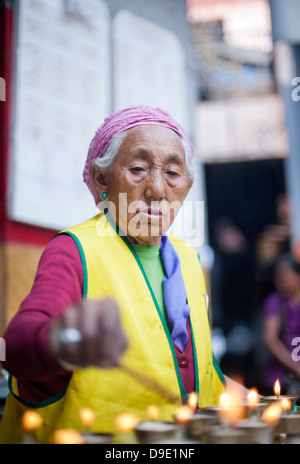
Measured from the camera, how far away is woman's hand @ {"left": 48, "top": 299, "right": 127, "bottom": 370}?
2.90ft

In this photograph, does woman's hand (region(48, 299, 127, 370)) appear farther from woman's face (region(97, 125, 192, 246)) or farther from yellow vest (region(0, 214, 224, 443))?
woman's face (region(97, 125, 192, 246))

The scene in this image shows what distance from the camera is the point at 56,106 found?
2629 mm

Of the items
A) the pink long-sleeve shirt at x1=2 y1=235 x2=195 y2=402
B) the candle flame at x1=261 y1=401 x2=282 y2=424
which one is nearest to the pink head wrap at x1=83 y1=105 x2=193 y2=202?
the pink long-sleeve shirt at x1=2 y1=235 x2=195 y2=402

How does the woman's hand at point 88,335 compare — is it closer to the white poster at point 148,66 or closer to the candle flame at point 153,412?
the candle flame at point 153,412

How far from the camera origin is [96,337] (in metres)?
0.88

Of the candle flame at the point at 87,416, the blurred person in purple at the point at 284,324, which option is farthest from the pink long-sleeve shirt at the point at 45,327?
the blurred person in purple at the point at 284,324

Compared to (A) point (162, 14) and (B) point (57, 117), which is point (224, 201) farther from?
(B) point (57, 117)

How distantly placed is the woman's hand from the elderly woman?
0.44 feet

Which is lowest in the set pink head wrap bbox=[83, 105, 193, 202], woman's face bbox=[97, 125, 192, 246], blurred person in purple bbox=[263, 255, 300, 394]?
blurred person in purple bbox=[263, 255, 300, 394]

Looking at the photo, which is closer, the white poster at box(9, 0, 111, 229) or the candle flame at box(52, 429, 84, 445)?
the candle flame at box(52, 429, 84, 445)

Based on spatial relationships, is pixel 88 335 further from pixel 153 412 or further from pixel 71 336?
pixel 153 412

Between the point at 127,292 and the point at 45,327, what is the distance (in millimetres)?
426

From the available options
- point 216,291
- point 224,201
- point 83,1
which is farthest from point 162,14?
point 224,201

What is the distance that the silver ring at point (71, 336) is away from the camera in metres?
0.88
